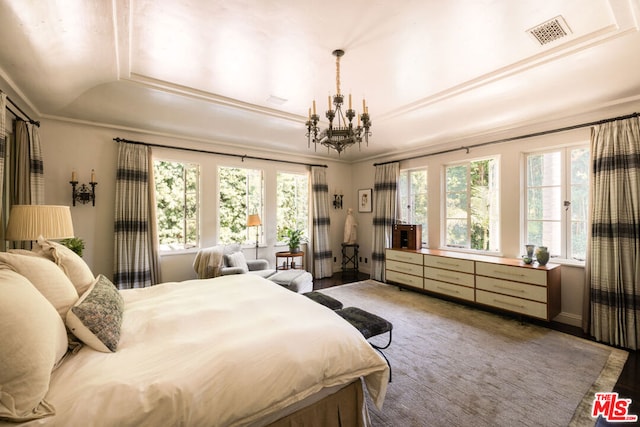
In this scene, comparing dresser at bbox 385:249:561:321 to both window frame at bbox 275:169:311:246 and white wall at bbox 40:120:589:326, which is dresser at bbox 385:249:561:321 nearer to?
white wall at bbox 40:120:589:326

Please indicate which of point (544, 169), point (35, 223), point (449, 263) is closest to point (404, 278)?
point (449, 263)

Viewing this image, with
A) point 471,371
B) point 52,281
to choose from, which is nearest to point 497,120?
point 471,371

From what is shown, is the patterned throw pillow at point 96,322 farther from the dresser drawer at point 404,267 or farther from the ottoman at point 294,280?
the dresser drawer at point 404,267

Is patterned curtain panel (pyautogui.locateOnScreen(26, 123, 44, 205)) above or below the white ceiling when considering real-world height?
below

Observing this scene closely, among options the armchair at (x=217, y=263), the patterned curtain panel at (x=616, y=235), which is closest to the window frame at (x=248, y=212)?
the armchair at (x=217, y=263)

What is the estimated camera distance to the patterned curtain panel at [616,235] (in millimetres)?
2705

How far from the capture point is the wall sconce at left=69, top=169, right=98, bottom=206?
3.51 m

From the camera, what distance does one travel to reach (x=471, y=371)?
227cm

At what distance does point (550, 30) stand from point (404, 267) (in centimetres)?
356

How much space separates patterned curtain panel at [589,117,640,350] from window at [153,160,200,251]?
17.6 ft

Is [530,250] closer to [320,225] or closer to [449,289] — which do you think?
[449,289]

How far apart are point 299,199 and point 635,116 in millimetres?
4771

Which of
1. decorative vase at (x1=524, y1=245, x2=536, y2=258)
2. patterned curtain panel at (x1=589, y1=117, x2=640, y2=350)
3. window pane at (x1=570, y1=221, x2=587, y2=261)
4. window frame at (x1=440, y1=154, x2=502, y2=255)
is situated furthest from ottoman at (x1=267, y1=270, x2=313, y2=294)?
window pane at (x1=570, y1=221, x2=587, y2=261)

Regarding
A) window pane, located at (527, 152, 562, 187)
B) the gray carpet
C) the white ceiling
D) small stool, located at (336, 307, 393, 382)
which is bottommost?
the gray carpet
